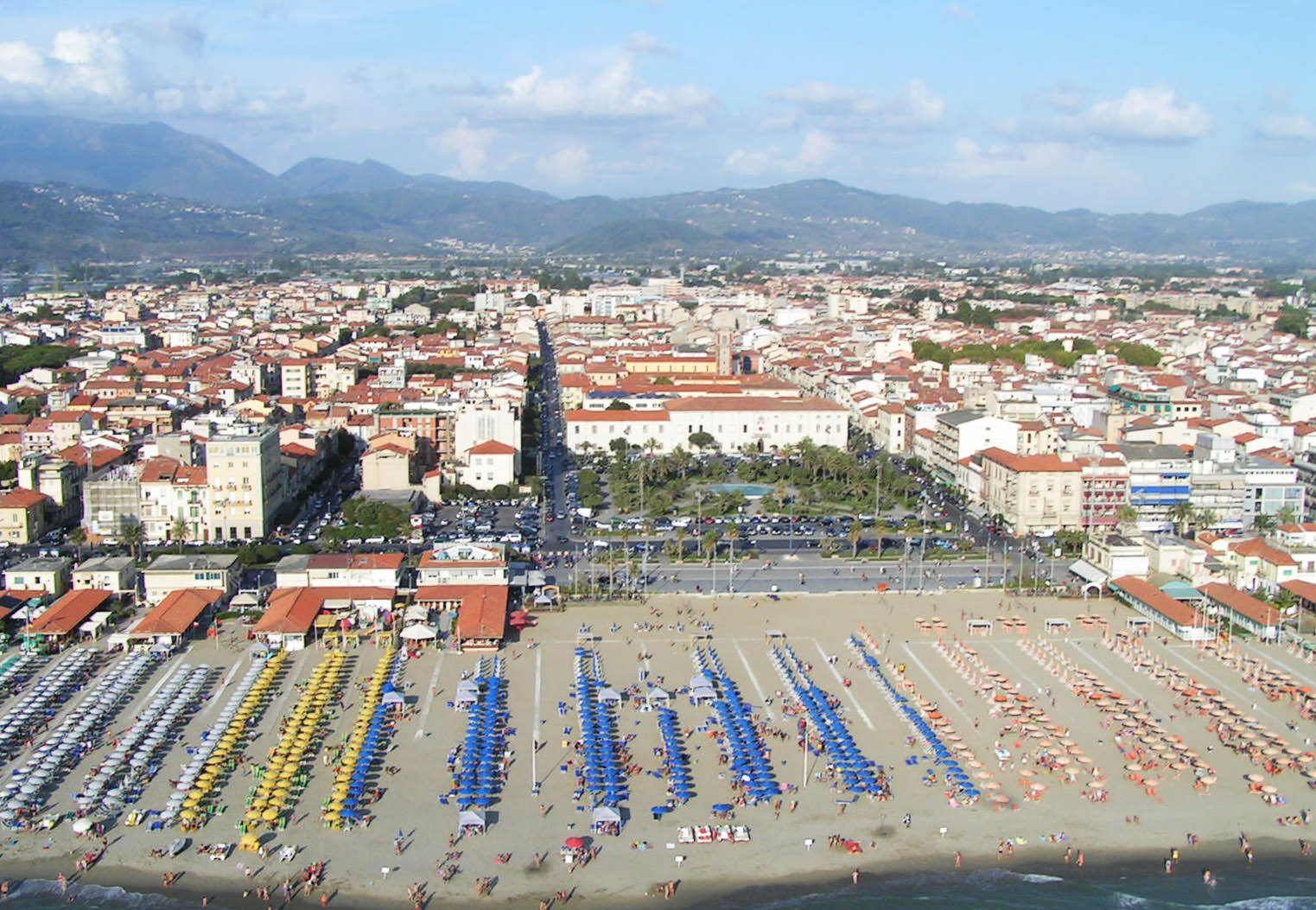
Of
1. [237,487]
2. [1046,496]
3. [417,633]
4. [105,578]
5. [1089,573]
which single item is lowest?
[417,633]

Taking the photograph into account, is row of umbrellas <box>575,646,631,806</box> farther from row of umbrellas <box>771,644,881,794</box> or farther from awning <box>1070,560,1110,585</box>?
awning <box>1070,560,1110,585</box>

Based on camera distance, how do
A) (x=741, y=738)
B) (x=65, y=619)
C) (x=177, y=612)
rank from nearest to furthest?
(x=741, y=738)
(x=65, y=619)
(x=177, y=612)

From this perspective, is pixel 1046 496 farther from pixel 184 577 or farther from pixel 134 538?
pixel 134 538

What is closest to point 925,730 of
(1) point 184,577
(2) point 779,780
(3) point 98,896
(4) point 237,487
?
(2) point 779,780

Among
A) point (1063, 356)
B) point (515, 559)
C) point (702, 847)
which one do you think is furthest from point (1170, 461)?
point (1063, 356)

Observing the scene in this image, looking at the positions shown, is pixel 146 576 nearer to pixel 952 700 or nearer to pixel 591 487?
pixel 591 487

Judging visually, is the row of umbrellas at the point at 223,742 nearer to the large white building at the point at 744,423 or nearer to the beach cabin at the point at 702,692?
the beach cabin at the point at 702,692
